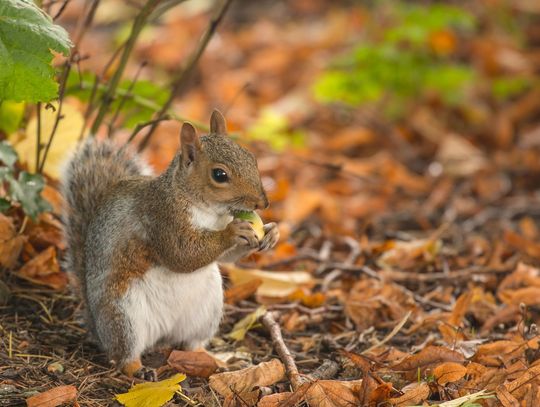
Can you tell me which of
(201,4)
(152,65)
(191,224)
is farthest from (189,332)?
(201,4)

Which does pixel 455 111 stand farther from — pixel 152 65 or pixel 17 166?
pixel 17 166

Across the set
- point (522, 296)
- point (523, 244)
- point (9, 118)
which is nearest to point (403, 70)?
point (523, 244)

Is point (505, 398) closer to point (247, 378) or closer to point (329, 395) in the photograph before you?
point (329, 395)

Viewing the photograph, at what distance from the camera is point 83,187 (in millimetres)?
3137

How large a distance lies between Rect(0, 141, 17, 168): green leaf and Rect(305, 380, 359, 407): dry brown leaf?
1.39 metres

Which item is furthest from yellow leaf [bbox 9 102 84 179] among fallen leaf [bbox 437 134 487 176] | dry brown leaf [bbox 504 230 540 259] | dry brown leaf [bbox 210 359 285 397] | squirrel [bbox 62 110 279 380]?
fallen leaf [bbox 437 134 487 176]

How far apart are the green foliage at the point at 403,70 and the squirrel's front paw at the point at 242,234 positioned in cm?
324

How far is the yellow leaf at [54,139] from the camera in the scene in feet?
11.6

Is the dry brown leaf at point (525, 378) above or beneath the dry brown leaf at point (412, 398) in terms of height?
above

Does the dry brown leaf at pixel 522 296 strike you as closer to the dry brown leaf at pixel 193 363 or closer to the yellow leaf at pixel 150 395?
the dry brown leaf at pixel 193 363

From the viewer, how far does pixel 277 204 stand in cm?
516

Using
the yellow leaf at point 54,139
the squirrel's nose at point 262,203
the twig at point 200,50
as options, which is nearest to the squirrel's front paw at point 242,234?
the squirrel's nose at point 262,203

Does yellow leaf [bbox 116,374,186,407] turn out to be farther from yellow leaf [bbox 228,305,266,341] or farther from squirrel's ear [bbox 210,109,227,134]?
squirrel's ear [bbox 210,109,227,134]

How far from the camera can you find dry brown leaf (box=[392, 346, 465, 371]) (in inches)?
112
